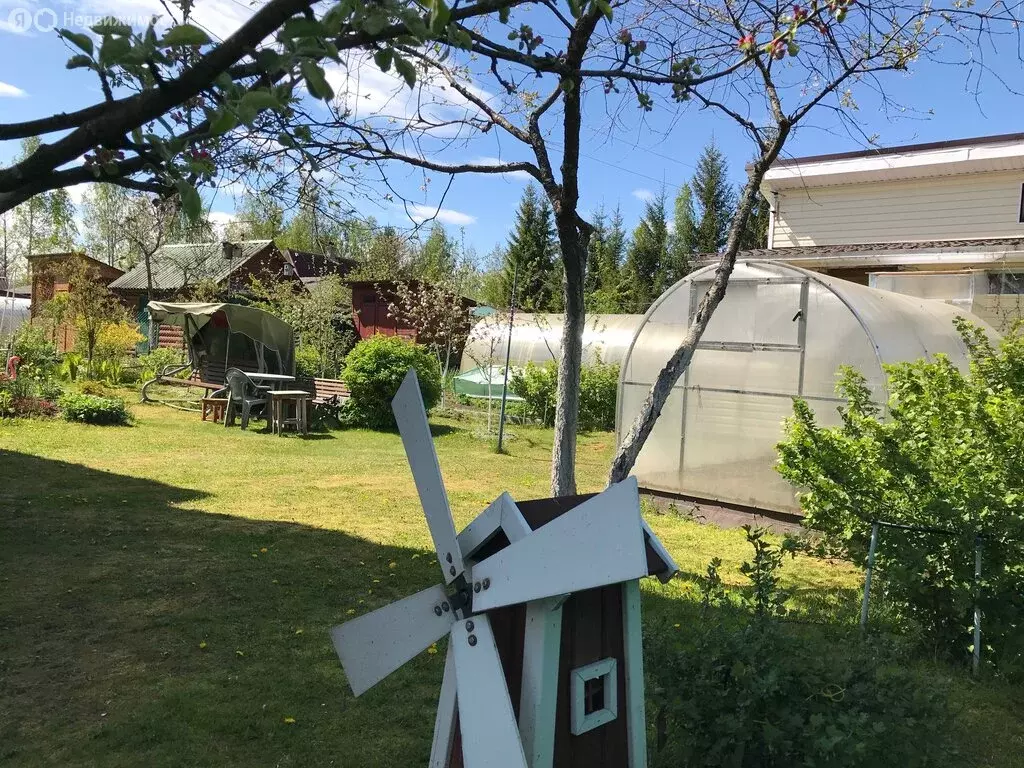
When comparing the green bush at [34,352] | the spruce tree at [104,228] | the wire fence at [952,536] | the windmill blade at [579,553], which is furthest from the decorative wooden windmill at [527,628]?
the spruce tree at [104,228]

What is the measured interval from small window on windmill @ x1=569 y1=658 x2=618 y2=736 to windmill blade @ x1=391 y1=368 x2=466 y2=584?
1.76 ft

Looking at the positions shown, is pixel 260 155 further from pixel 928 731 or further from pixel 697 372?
pixel 697 372

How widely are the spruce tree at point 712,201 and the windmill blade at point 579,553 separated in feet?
112

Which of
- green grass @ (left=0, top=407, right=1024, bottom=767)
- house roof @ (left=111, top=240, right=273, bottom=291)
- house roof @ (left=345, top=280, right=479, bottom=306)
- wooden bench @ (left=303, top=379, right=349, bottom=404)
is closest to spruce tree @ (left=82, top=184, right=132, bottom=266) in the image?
house roof @ (left=111, top=240, right=273, bottom=291)

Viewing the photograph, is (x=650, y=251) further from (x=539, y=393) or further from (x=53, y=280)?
(x=53, y=280)

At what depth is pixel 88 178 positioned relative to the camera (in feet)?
8.37

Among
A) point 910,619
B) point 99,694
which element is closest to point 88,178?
point 99,694

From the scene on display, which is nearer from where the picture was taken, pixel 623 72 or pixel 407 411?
pixel 407 411

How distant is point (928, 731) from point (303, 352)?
68.2 feet

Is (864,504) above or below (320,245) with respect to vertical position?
below

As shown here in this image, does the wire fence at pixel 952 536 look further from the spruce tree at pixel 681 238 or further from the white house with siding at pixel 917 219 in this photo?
the spruce tree at pixel 681 238

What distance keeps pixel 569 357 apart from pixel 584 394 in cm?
1185

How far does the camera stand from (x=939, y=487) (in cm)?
522

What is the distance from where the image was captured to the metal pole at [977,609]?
15.3 ft
